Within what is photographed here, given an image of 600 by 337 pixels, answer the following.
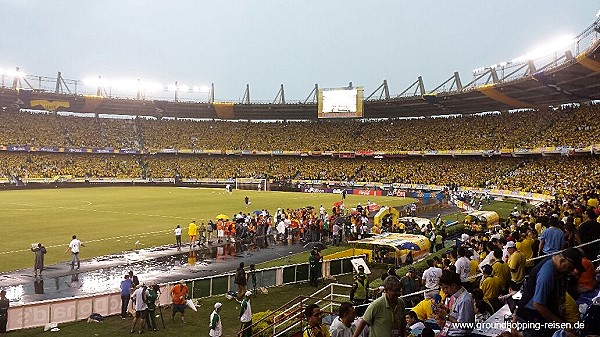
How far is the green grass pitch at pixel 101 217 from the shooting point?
22647mm

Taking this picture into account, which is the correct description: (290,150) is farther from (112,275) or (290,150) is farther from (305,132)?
(112,275)

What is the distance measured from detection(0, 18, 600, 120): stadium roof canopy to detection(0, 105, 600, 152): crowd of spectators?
170cm

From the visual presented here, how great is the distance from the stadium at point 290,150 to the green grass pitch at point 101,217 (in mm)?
217

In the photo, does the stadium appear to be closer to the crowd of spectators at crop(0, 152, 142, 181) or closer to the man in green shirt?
the crowd of spectators at crop(0, 152, 142, 181)

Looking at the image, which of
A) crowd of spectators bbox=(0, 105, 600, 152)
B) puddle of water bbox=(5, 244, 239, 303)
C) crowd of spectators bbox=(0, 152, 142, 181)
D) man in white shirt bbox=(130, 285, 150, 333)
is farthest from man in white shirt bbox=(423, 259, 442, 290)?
crowd of spectators bbox=(0, 152, 142, 181)

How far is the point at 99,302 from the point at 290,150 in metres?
64.3

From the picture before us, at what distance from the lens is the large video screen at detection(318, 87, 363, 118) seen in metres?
70.3

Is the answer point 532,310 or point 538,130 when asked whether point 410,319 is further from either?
point 538,130

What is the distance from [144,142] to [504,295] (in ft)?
248

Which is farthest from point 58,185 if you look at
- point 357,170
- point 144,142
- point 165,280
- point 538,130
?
point 538,130

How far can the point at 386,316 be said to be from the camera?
5.45m

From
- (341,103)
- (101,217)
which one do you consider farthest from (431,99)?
(101,217)

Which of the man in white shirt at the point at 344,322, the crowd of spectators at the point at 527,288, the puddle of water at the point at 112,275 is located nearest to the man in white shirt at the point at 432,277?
the crowd of spectators at the point at 527,288

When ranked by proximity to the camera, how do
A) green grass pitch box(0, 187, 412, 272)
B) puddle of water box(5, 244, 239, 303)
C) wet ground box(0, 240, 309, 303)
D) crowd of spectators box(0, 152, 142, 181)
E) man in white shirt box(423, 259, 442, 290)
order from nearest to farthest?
1. man in white shirt box(423, 259, 442, 290)
2. puddle of water box(5, 244, 239, 303)
3. wet ground box(0, 240, 309, 303)
4. green grass pitch box(0, 187, 412, 272)
5. crowd of spectators box(0, 152, 142, 181)
